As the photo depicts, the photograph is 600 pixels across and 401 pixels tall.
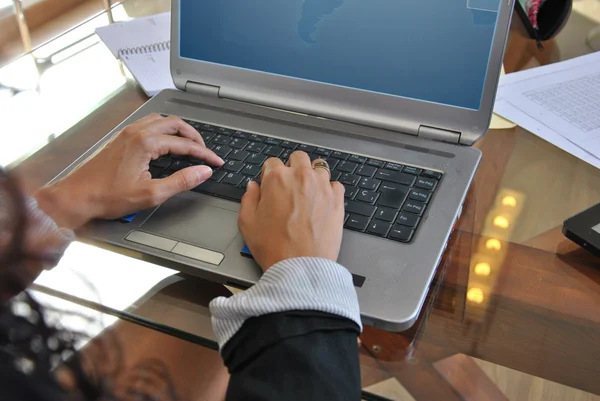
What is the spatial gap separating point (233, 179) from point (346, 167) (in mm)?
145

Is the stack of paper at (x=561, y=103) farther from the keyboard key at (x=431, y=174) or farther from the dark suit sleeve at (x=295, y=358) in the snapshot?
the dark suit sleeve at (x=295, y=358)

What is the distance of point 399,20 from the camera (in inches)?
30.6

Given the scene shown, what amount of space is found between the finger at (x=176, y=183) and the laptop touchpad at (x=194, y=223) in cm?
2

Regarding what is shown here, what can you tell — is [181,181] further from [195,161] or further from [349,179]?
[349,179]

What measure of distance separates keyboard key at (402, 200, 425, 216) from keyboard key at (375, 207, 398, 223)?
1 cm

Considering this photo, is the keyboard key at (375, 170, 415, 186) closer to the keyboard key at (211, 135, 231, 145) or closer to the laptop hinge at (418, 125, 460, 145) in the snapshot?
the laptop hinge at (418, 125, 460, 145)

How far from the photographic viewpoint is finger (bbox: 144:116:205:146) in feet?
2.65

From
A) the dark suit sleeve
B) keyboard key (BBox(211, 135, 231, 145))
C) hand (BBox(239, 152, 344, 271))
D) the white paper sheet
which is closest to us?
the dark suit sleeve

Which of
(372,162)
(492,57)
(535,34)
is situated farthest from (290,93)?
(535,34)

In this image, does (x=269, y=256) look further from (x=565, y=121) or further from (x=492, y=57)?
(x=565, y=121)

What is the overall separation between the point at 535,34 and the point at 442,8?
450 millimetres

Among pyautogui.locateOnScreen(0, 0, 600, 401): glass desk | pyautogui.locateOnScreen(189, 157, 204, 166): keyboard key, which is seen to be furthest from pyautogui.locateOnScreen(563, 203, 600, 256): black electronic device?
pyautogui.locateOnScreen(189, 157, 204, 166): keyboard key

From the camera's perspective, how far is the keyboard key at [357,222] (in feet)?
2.24

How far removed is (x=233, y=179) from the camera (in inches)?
30.1
